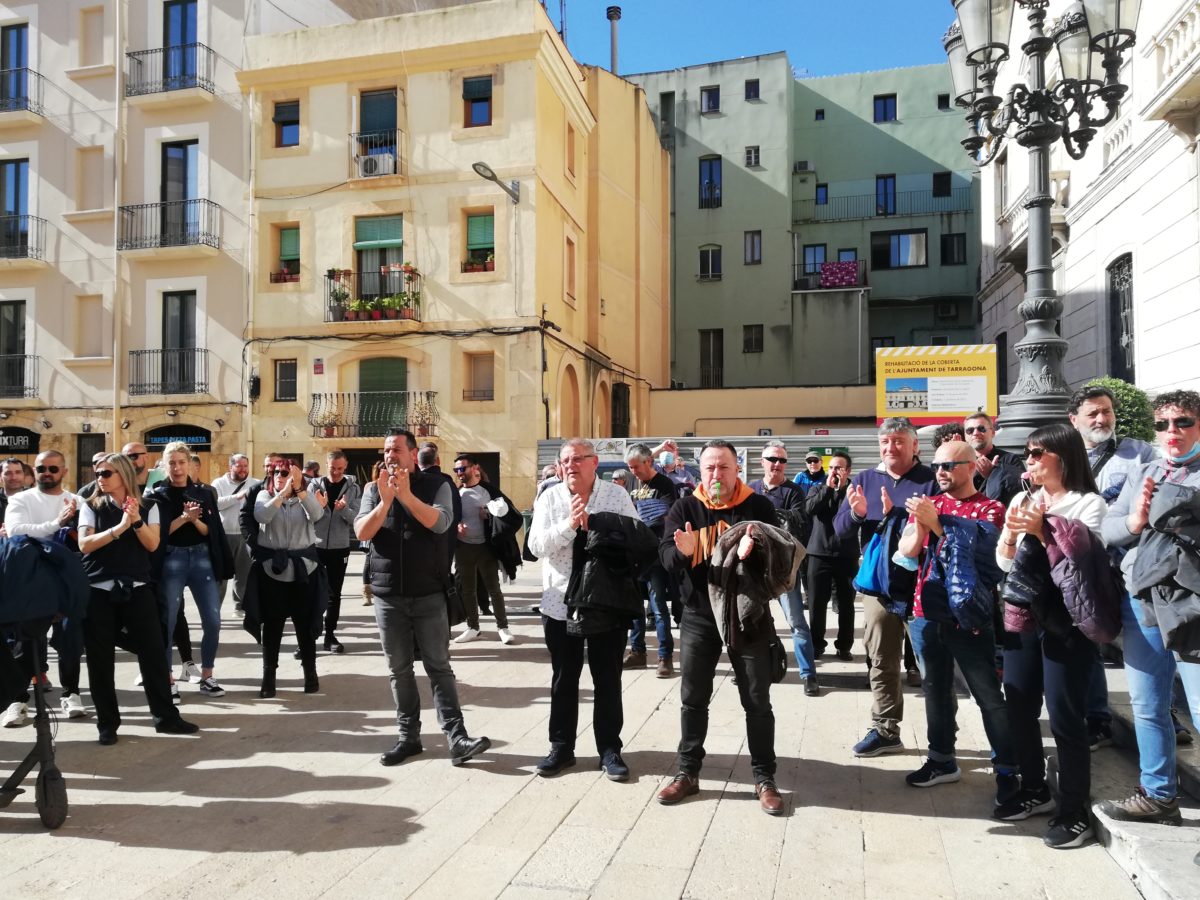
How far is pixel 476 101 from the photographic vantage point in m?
20.3

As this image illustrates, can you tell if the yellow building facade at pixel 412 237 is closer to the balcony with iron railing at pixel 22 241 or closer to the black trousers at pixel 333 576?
the balcony with iron railing at pixel 22 241

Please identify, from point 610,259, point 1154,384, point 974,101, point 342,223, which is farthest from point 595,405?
point 974,101

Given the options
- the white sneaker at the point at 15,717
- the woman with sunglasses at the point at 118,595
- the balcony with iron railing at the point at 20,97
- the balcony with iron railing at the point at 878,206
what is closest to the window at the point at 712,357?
the balcony with iron railing at the point at 878,206

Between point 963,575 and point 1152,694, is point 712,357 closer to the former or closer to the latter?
point 963,575

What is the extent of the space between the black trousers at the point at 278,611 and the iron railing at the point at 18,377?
19.3 metres

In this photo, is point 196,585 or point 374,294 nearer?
point 196,585

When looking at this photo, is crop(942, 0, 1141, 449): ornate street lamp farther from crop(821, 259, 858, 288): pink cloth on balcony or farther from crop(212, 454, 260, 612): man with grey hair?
crop(821, 259, 858, 288): pink cloth on balcony

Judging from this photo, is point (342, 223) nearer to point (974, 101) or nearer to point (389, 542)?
point (974, 101)

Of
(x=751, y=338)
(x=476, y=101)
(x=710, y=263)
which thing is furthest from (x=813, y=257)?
(x=476, y=101)

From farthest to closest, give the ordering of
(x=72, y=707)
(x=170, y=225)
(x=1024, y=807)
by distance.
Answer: (x=170, y=225) < (x=72, y=707) < (x=1024, y=807)

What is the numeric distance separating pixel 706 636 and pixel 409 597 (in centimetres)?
177

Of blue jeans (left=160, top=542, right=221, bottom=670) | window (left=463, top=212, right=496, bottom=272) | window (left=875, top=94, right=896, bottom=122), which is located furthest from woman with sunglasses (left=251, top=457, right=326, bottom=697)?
window (left=875, top=94, right=896, bottom=122)

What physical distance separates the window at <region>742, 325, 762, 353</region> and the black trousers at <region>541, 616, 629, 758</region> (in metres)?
27.1

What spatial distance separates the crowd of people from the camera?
3.71 metres
